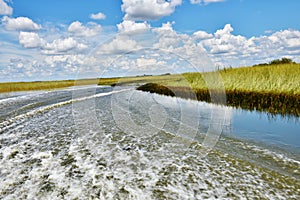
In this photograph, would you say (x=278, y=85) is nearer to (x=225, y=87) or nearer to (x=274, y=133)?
(x=225, y=87)

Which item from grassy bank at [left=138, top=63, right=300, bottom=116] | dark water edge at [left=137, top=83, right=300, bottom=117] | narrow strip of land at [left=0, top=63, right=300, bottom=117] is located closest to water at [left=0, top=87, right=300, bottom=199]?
dark water edge at [left=137, top=83, right=300, bottom=117]

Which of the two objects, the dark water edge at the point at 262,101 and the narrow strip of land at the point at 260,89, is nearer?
the dark water edge at the point at 262,101

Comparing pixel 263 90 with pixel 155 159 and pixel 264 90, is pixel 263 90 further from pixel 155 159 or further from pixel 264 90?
pixel 155 159

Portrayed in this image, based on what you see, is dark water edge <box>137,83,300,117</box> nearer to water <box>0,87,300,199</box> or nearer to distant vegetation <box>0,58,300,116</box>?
distant vegetation <box>0,58,300,116</box>

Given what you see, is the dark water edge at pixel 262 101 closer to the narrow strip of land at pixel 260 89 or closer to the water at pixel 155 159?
the narrow strip of land at pixel 260 89

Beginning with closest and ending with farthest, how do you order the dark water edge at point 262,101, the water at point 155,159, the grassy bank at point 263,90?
the water at point 155,159
the dark water edge at point 262,101
the grassy bank at point 263,90

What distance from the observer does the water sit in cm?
369

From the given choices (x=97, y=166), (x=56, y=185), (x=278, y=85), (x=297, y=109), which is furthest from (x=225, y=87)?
(x=56, y=185)

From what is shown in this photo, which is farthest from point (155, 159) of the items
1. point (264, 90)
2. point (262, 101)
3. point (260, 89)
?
point (260, 89)

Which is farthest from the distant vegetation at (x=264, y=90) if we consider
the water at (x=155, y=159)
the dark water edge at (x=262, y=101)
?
the water at (x=155, y=159)

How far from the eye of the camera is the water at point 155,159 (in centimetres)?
369

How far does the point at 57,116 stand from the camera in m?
10.7

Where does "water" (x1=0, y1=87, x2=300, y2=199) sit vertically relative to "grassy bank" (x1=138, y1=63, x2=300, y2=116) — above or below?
below

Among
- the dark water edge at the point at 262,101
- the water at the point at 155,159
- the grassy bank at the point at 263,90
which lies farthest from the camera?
the grassy bank at the point at 263,90
